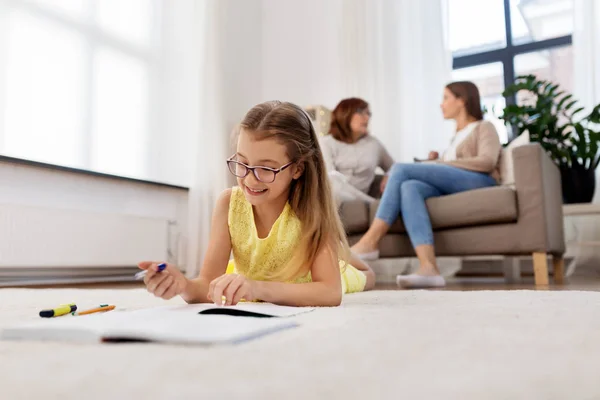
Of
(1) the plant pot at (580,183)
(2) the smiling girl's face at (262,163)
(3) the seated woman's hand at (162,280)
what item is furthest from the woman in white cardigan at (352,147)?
(3) the seated woman's hand at (162,280)

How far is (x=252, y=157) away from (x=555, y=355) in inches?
26.0

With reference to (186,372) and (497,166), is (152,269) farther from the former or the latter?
(497,166)

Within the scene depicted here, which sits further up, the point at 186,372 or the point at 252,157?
the point at 252,157

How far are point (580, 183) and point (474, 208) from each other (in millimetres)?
1181

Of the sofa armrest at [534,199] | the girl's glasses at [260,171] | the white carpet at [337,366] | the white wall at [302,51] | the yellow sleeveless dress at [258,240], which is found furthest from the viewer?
the white wall at [302,51]

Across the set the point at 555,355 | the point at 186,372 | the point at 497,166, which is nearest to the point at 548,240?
the point at 497,166

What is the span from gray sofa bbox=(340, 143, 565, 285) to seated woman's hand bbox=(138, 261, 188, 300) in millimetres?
1751

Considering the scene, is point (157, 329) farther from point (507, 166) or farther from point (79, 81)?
point (79, 81)

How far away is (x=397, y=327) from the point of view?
0.79m

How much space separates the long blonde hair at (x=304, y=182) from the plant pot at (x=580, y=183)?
2.46 meters

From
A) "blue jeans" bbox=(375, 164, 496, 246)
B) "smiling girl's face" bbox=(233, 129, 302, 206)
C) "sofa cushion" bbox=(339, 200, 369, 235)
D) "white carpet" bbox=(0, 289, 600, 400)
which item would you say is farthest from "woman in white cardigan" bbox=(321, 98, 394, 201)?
"white carpet" bbox=(0, 289, 600, 400)

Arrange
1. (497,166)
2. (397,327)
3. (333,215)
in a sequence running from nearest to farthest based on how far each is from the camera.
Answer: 1. (397,327)
2. (333,215)
3. (497,166)

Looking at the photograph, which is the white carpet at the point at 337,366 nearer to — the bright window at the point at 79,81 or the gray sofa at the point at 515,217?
the gray sofa at the point at 515,217

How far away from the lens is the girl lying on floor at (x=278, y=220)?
107 centimetres
